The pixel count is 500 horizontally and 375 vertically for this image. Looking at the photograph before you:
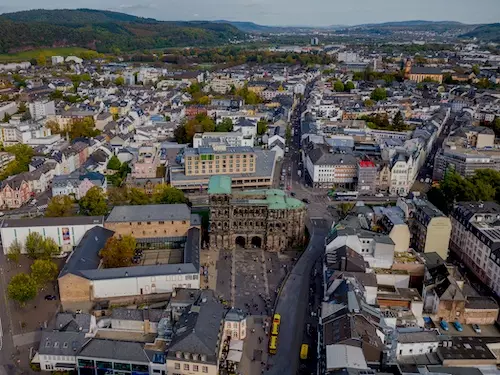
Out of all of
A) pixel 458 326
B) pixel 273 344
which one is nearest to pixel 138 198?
pixel 273 344

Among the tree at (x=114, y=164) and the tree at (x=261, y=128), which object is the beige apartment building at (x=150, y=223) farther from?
the tree at (x=261, y=128)

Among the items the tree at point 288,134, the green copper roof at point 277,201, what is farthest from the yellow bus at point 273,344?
the tree at point 288,134

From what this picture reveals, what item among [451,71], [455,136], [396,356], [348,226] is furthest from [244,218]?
[451,71]

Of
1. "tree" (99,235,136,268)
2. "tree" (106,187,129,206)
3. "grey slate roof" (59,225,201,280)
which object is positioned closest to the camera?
"grey slate roof" (59,225,201,280)

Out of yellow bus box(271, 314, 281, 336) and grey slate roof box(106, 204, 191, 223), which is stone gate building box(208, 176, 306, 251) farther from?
yellow bus box(271, 314, 281, 336)

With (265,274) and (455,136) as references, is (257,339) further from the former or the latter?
(455,136)

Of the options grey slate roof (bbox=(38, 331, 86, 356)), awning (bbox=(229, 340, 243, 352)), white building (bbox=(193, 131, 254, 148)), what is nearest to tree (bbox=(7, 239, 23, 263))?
grey slate roof (bbox=(38, 331, 86, 356))
